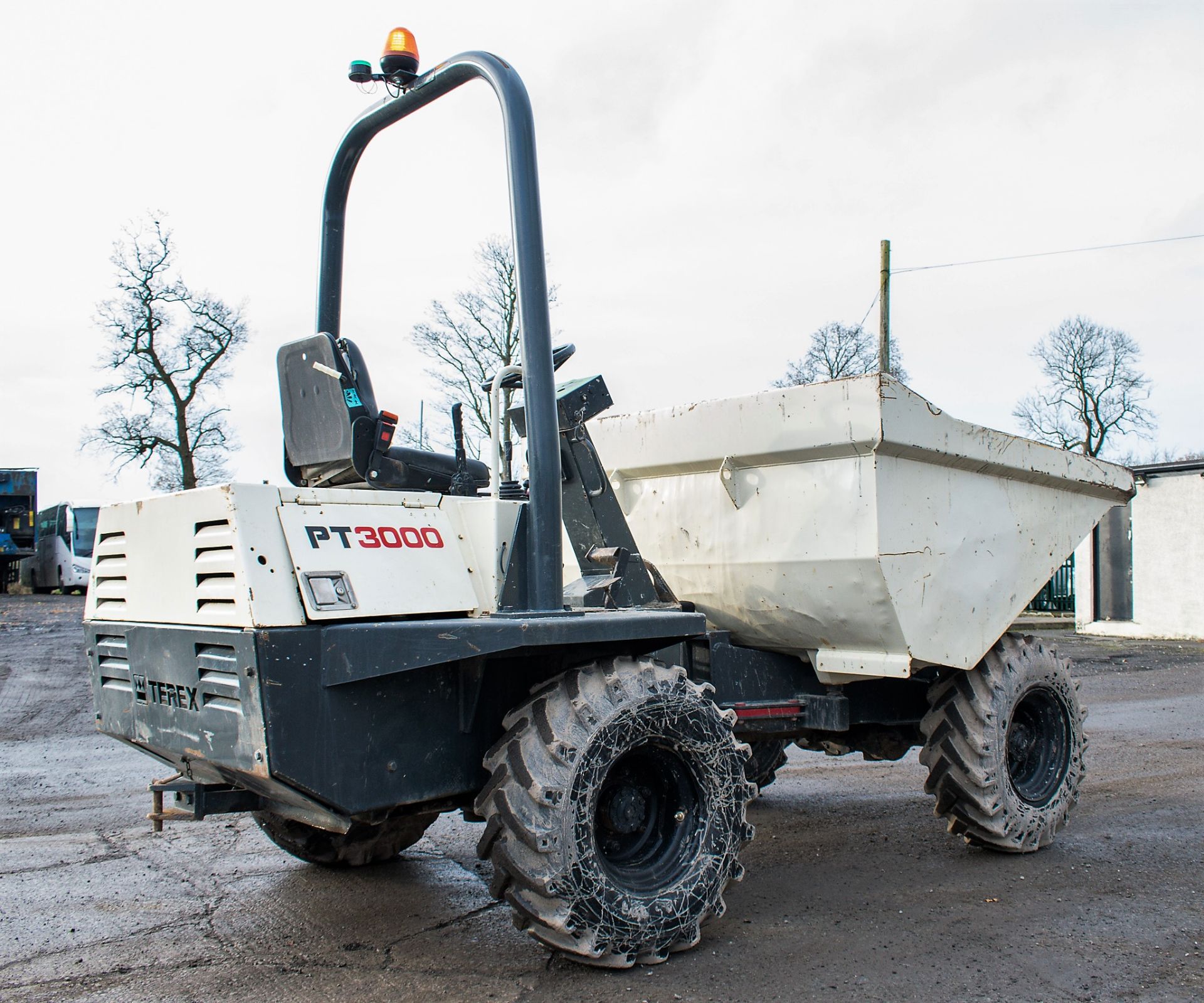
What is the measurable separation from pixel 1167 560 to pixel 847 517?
16.3 meters

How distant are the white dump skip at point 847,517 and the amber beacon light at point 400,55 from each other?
2.07 m

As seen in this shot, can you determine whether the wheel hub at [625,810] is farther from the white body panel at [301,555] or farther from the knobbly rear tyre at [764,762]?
the knobbly rear tyre at [764,762]

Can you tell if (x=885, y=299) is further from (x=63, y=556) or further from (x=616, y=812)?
(x=63, y=556)

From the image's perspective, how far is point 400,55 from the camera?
147 inches

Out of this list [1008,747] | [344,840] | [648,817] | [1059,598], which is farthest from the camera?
[1059,598]

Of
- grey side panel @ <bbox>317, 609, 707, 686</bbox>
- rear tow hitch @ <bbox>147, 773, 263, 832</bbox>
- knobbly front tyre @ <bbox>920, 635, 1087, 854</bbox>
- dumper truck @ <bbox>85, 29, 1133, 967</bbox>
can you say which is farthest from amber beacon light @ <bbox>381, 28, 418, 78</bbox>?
knobbly front tyre @ <bbox>920, 635, 1087, 854</bbox>

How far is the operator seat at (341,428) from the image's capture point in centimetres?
352

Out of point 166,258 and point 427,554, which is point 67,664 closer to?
point 427,554

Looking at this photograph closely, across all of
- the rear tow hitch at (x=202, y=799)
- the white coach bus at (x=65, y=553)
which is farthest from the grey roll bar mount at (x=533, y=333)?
the white coach bus at (x=65, y=553)

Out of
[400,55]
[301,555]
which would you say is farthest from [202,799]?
[400,55]

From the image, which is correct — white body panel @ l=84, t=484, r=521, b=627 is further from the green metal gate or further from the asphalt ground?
the green metal gate

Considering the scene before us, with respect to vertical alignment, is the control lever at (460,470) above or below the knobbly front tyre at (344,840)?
above

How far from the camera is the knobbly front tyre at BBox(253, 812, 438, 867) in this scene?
457cm

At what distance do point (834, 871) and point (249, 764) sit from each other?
9.60 feet
